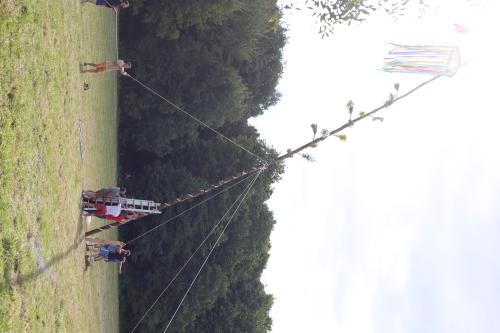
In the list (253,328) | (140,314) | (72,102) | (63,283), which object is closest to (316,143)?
(72,102)

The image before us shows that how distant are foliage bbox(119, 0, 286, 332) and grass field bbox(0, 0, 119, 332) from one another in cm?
1194

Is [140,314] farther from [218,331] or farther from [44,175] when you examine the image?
[44,175]

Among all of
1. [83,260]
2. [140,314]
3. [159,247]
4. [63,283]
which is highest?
[159,247]

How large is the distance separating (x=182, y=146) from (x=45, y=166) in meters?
21.9

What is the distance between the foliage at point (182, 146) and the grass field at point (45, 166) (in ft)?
39.2

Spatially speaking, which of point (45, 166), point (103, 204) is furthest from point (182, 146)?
point (45, 166)

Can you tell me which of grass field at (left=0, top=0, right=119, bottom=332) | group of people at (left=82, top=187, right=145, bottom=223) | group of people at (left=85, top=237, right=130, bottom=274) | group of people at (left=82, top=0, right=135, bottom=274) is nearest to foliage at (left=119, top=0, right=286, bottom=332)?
grass field at (left=0, top=0, right=119, bottom=332)

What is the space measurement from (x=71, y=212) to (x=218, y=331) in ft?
71.7

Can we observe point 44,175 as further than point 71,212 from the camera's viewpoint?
No

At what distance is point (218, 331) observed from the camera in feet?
111

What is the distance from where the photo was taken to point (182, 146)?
33188 millimetres

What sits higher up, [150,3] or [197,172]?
[150,3]

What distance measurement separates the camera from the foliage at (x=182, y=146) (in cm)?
3047

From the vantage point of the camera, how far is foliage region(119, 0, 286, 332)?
100.0 ft
